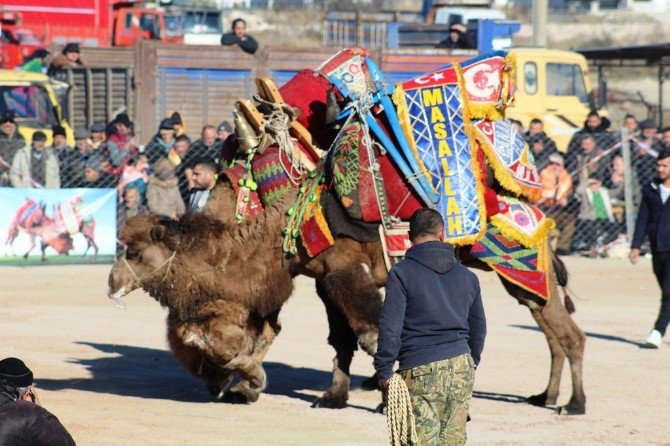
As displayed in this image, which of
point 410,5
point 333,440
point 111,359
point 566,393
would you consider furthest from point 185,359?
point 410,5

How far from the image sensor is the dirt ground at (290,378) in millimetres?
8469

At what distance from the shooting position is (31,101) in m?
21.2

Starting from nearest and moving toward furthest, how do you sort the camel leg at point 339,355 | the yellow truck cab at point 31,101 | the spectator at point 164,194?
the camel leg at point 339,355 → the spectator at point 164,194 → the yellow truck cab at point 31,101

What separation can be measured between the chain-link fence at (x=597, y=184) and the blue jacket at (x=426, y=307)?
507 inches

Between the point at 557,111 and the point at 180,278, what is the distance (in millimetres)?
15647

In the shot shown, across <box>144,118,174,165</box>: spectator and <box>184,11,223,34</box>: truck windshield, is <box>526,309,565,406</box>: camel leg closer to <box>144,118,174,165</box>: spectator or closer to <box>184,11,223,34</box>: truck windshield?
<box>144,118,174,165</box>: spectator

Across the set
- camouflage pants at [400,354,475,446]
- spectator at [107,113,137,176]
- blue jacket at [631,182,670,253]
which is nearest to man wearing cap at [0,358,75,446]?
camouflage pants at [400,354,475,446]

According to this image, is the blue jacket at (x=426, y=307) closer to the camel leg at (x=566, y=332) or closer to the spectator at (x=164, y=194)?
the camel leg at (x=566, y=332)

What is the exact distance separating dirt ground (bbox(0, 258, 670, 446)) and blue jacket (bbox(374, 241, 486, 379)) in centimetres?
201

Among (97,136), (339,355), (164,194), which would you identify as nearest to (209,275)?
(339,355)

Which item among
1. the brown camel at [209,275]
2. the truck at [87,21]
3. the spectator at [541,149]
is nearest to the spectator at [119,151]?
the spectator at [541,149]

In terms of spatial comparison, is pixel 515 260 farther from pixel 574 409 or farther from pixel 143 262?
pixel 143 262

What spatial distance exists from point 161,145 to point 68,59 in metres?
6.83

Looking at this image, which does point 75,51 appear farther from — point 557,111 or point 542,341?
point 542,341
